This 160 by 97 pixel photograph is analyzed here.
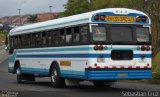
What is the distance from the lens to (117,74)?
18672 millimetres

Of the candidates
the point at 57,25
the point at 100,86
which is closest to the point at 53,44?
the point at 57,25

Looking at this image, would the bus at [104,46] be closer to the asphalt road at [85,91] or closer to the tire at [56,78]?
the tire at [56,78]

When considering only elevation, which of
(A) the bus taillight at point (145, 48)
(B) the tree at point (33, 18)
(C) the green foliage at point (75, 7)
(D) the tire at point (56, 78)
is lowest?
(D) the tire at point (56, 78)

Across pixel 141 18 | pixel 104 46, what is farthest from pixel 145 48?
pixel 104 46

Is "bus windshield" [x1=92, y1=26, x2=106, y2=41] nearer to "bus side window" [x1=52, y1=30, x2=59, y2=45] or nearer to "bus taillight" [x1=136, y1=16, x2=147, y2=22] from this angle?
"bus taillight" [x1=136, y1=16, x2=147, y2=22]

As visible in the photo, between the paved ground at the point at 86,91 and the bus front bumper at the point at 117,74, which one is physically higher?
the bus front bumper at the point at 117,74

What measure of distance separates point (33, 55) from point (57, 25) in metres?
3.39

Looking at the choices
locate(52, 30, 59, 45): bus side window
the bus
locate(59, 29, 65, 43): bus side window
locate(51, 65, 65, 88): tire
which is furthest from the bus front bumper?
locate(52, 30, 59, 45): bus side window

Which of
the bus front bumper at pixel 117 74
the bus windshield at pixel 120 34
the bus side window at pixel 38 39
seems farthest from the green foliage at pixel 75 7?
the bus front bumper at pixel 117 74

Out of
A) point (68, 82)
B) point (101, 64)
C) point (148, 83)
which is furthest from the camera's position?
point (148, 83)

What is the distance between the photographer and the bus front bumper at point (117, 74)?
18375 mm

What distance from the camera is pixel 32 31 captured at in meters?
24.5

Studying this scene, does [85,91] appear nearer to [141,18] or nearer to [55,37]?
[55,37]

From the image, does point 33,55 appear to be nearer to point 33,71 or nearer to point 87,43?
point 33,71
